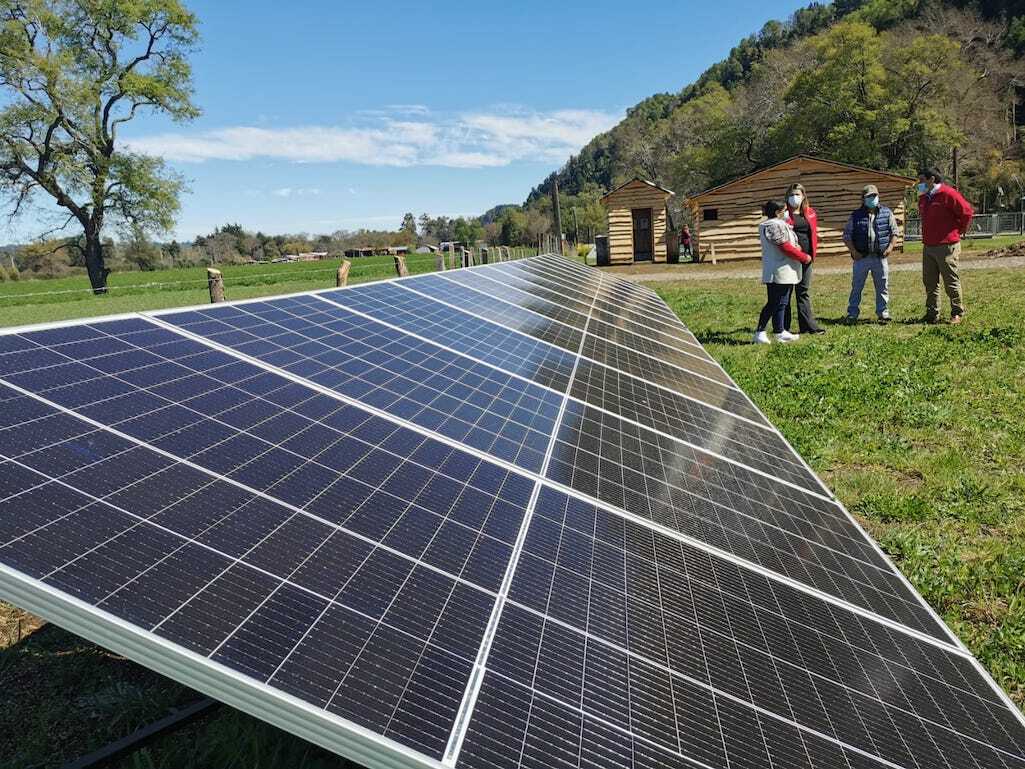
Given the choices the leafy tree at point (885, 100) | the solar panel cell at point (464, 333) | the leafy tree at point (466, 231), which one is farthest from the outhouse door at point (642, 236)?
the leafy tree at point (466, 231)

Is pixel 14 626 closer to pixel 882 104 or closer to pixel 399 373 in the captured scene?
pixel 399 373

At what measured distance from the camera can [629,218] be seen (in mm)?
36656

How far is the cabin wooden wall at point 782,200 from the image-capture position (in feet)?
100

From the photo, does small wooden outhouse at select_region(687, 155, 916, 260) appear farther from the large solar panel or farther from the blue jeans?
the large solar panel

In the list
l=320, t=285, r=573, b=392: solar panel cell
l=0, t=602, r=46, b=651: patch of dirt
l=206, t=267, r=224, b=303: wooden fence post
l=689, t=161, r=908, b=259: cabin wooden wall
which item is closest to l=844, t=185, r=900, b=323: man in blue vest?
l=320, t=285, r=573, b=392: solar panel cell

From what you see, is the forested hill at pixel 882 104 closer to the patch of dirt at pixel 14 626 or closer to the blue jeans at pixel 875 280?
the blue jeans at pixel 875 280

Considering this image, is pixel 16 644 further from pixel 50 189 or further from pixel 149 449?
pixel 50 189

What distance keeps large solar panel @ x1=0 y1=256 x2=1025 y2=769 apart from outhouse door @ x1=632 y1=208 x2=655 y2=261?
35141 mm

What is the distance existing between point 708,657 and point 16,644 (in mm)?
4673

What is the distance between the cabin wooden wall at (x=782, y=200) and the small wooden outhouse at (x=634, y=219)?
2.40 metres

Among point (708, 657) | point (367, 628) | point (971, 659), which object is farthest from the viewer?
point (971, 659)

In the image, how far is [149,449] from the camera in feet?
7.80

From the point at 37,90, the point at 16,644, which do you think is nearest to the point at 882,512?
the point at 16,644

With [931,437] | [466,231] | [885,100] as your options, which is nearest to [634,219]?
[885,100]
